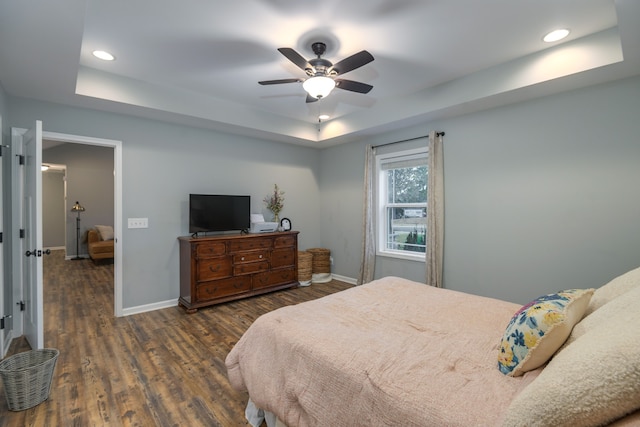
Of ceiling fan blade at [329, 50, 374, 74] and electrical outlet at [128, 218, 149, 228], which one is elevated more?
ceiling fan blade at [329, 50, 374, 74]

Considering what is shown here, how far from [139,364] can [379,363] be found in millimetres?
2226

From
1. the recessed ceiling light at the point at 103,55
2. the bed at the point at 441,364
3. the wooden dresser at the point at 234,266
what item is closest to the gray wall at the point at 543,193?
the bed at the point at 441,364

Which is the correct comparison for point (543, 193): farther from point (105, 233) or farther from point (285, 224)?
point (105, 233)

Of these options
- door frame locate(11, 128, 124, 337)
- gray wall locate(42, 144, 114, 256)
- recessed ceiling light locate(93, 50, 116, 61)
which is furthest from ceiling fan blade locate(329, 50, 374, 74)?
gray wall locate(42, 144, 114, 256)

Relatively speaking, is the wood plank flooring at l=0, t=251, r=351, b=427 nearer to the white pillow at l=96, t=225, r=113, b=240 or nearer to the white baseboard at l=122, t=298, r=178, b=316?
the white baseboard at l=122, t=298, r=178, b=316

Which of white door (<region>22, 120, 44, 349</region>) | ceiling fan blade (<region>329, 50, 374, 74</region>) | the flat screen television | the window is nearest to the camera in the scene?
ceiling fan blade (<region>329, 50, 374, 74</region>)

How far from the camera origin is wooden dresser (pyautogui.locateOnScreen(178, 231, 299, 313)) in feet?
12.3

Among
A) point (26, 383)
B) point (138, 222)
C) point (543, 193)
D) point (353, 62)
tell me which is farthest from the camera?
point (138, 222)

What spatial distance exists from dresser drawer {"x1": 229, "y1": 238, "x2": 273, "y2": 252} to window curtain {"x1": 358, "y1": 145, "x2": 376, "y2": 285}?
1.48m

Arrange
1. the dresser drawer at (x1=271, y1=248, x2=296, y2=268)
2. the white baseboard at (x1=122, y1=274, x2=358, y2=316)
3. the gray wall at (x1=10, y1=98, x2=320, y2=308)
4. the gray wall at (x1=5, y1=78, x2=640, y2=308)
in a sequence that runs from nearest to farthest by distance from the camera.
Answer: the gray wall at (x1=5, y1=78, x2=640, y2=308), the gray wall at (x1=10, y1=98, x2=320, y2=308), the white baseboard at (x1=122, y1=274, x2=358, y2=316), the dresser drawer at (x1=271, y1=248, x2=296, y2=268)

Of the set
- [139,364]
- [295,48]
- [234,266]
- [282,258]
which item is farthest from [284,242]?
[295,48]

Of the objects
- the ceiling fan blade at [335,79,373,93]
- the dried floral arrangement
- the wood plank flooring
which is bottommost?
the wood plank flooring

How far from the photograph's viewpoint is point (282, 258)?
465 cm

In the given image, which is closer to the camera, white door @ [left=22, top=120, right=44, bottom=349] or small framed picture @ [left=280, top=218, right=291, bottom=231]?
white door @ [left=22, top=120, right=44, bottom=349]
